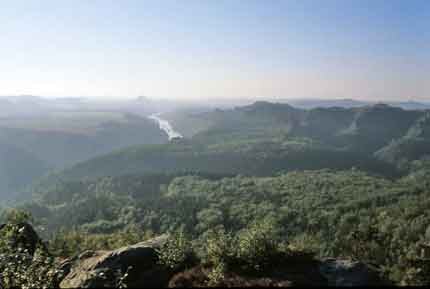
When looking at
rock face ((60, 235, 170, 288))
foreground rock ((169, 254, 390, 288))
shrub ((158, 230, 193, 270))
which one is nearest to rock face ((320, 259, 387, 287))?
foreground rock ((169, 254, 390, 288))

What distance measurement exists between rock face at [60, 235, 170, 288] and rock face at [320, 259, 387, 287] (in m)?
6.29

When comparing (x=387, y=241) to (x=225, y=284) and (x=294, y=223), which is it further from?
(x=225, y=284)

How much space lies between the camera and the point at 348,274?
13.4 metres

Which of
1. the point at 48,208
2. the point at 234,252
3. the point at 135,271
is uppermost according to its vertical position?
the point at 234,252

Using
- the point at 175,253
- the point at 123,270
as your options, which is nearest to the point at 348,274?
the point at 175,253

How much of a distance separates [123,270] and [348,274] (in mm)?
8811

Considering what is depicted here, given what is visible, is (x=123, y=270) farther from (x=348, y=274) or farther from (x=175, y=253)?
(x=348, y=274)

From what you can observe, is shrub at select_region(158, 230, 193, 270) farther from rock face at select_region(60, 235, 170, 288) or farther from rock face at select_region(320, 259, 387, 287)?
rock face at select_region(320, 259, 387, 287)

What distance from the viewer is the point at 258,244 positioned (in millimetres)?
14906

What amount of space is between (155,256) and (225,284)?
4216 millimetres

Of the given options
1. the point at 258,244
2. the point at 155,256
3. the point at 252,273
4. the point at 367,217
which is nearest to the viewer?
the point at 252,273

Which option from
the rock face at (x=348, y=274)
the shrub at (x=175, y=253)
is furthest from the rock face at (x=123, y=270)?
the rock face at (x=348, y=274)

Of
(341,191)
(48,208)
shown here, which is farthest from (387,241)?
(48,208)

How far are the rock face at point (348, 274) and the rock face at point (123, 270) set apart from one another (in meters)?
6.29
